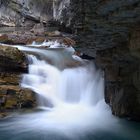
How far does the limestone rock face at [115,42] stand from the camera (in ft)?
20.6

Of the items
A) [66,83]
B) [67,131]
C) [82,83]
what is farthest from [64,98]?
[67,131]

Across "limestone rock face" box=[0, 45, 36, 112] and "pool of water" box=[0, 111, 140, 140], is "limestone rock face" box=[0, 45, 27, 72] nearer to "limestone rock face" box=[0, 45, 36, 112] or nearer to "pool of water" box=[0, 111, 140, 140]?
"limestone rock face" box=[0, 45, 36, 112]

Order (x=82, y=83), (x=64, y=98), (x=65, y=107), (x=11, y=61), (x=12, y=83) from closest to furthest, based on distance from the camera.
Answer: (x=65, y=107), (x=12, y=83), (x=64, y=98), (x=11, y=61), (x=82, y=83)

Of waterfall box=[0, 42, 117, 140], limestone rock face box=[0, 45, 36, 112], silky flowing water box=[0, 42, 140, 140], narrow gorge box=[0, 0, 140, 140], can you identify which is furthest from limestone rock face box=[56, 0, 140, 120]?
limestone rock face box=[0, 45, 36, 112]

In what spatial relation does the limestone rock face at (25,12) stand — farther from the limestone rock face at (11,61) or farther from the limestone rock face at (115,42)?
the limestone rock face at (115,42)

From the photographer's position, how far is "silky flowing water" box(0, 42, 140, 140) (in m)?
9.45

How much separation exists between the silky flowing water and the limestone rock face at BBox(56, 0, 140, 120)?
709 mm

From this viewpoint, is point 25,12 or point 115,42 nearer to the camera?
point 115,42

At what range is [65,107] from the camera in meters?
12.5

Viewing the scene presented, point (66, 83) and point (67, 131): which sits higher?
point (66, 83)

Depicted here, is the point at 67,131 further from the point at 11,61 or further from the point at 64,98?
the point at 11,61

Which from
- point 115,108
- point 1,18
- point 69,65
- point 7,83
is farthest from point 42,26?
point 115,108

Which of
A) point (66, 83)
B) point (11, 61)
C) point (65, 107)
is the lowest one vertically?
point (65, 107)

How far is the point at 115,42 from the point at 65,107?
4.75 metres
